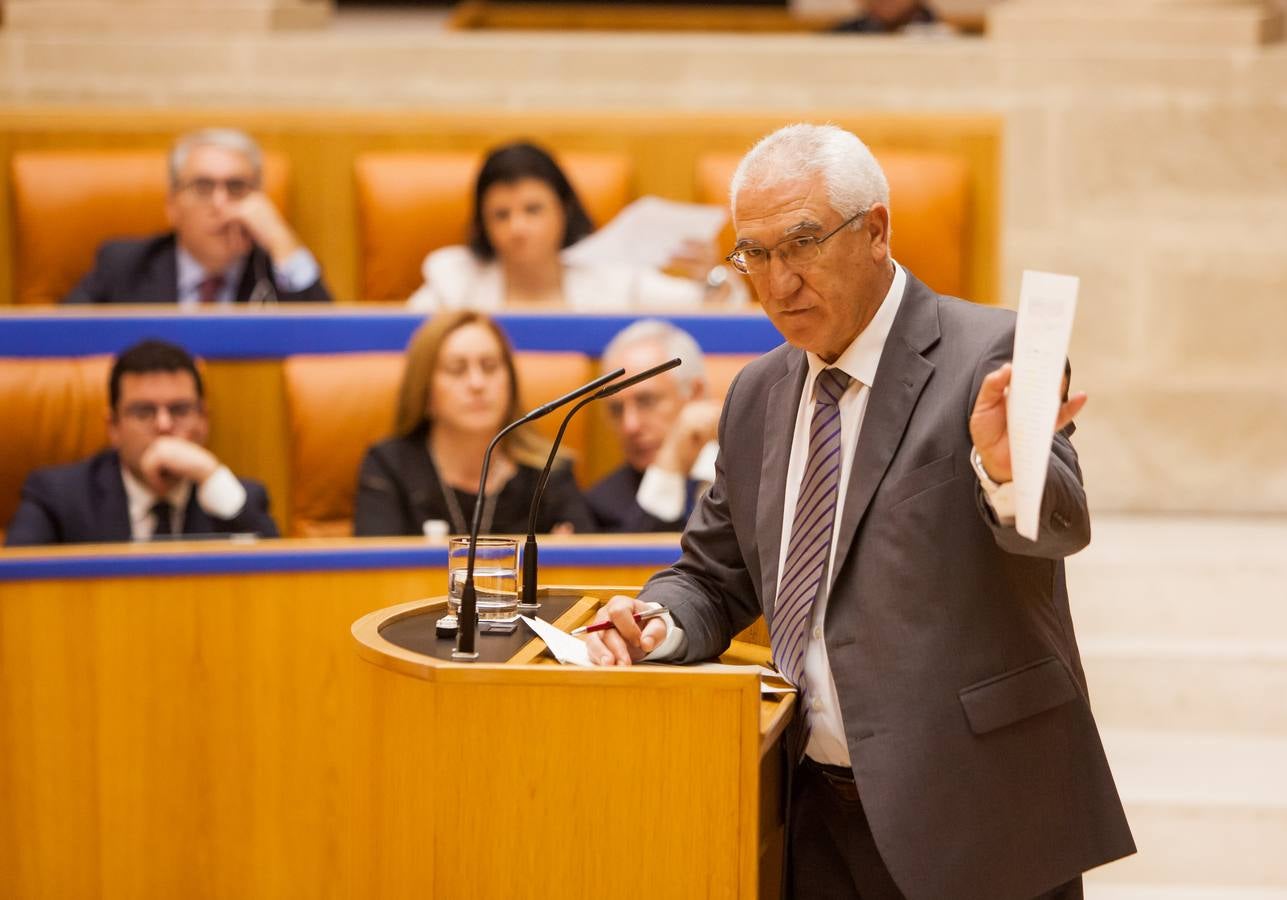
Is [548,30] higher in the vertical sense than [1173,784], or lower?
higher

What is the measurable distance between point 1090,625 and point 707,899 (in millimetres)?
1756

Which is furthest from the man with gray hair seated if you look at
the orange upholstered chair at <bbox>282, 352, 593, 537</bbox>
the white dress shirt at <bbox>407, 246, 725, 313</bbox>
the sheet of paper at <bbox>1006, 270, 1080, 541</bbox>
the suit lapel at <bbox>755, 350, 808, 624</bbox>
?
the sheet of paper at <bbox>1006, 270, 1080, 541</bbox>

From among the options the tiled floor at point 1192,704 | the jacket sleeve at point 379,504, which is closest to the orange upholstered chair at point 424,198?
the jacket sleeve at point 379,504

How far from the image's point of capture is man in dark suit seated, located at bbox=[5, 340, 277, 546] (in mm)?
2639

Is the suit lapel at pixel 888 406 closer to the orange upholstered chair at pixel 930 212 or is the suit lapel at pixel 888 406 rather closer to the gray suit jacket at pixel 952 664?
the gray suit jacket at pixel 952 664

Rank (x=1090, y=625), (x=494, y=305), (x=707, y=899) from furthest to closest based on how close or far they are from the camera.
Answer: (x=494, y=305)
(x=1090, y=625)
(x=707, y=899)

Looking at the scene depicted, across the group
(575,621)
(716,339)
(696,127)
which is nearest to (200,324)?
(716,339)

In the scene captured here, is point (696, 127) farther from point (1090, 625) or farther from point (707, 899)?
point (707, 899)

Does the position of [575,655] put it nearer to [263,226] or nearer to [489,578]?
[489,578]

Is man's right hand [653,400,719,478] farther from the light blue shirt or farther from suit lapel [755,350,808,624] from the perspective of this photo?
suit lapel [755,350,808,624]

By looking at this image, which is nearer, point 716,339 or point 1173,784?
point 1173,784

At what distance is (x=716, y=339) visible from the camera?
3.05 m

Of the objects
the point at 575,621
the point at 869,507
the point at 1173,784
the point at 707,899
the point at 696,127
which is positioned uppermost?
the point at 696,127

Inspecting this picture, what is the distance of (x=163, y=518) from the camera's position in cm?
274
